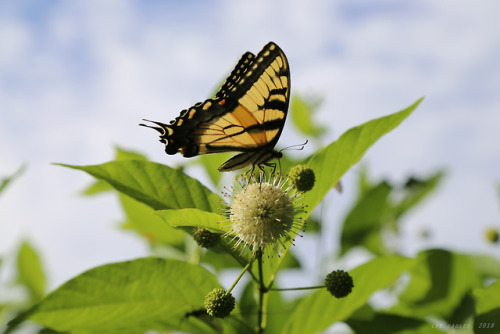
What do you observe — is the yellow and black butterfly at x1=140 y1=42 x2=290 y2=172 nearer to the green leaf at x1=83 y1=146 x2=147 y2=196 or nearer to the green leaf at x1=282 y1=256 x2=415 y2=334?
the green leaf at x1=83 y1=146 x2=147 y2=196

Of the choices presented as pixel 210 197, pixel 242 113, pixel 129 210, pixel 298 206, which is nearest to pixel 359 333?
pixel 298 206

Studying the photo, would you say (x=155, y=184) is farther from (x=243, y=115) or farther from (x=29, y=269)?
(x=29, y=269)

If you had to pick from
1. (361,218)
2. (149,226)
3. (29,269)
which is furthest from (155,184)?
(29,269)

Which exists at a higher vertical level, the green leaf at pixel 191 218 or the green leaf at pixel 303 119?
the green leaf at pixel 303 119

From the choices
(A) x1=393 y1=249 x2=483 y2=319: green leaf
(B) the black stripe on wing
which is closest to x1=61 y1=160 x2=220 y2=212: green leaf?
(B) the black stripe on wing

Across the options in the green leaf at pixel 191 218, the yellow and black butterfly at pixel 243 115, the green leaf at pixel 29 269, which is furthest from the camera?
the green leaf at pixel 29 269

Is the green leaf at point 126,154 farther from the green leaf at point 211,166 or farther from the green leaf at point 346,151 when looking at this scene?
the green leaf at point 346,151

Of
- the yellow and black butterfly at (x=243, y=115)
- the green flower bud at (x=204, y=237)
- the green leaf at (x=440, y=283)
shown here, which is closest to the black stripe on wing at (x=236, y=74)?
the yellow and black butterfly at (x=243, y=115)
